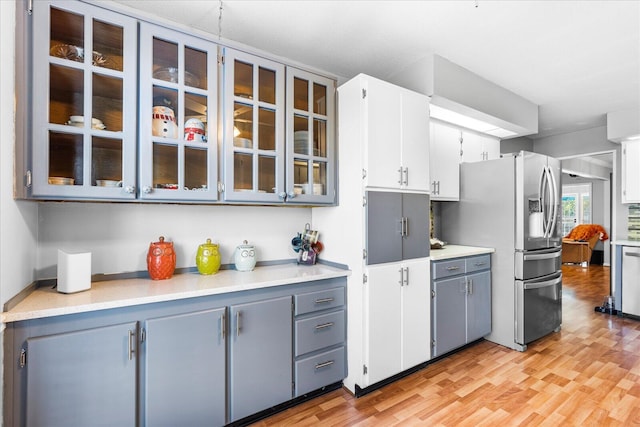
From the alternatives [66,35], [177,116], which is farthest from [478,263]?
[66,35]

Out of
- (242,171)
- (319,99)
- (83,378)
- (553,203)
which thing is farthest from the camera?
(553,203)

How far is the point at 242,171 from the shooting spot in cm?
201

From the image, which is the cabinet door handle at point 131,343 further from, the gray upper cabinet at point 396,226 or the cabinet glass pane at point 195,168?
the gray upper cabinet at point 396,226

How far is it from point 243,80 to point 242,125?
0.98 feet

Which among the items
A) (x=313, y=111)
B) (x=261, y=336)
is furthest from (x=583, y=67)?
(x=261, y=336)

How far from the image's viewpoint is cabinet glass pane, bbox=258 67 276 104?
209cm

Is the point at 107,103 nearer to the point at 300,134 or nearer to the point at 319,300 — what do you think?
the point at 300,134

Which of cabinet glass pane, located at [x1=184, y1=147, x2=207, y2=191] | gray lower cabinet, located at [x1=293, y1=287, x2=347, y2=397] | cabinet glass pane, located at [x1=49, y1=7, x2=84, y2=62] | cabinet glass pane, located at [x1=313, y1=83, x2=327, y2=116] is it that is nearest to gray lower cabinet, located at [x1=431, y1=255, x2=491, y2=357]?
gray lower cabinet, located at [x1=293, y1=287, x2=347, y2=397]

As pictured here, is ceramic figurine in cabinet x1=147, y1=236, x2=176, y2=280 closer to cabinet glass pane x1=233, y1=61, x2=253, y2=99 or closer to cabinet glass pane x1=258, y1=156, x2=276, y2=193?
cabinet glass pane x1=258, y1=156, x2=276, y2=193

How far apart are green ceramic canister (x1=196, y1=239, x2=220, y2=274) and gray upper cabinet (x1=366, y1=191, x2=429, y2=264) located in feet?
3.44

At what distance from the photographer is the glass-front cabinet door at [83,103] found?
144cm

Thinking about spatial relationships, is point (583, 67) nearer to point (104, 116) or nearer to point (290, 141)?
point (290, 141)

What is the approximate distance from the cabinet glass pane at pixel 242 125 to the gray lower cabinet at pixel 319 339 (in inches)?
42.3

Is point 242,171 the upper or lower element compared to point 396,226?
upper
